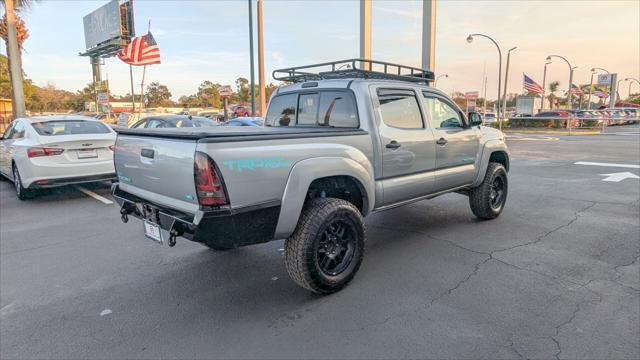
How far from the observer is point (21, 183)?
7.44 metres

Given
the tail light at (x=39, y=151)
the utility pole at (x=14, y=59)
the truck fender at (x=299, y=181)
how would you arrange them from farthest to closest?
1. the utility pole at (x=14, y=59)
2. the tail light at (x=39, y=151)
3. the truck fender at (x=299, y=181)

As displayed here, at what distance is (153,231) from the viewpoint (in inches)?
138

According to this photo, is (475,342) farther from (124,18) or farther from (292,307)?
(124,18)

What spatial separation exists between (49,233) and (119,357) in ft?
12.3

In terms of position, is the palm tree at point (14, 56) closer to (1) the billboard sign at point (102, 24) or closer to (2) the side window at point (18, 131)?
(2) the side window at point (18, 131)

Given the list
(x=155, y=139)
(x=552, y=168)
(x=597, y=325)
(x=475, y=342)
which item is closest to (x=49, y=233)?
(x=155, y=139)

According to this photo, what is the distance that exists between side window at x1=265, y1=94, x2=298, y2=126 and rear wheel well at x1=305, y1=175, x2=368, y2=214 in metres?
1.25

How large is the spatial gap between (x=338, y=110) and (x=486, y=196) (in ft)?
8.94

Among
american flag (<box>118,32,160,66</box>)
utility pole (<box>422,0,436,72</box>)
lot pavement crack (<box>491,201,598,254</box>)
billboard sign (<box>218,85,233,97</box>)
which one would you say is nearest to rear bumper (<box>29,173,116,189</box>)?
lot pavement crack (<box>491,201,598,254</box>)

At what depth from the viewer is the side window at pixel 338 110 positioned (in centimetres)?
428

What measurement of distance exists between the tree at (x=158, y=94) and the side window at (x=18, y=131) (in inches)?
3266

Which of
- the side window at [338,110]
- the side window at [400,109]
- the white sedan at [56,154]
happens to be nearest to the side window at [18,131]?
the white sedan at [56,154]

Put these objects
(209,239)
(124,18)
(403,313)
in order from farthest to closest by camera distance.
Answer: (124,18) < (403,313) < (209,239)

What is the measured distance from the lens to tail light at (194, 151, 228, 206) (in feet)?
9.64
